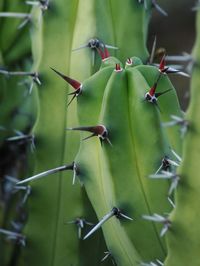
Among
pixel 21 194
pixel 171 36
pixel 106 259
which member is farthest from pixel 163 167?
pixel 171 36

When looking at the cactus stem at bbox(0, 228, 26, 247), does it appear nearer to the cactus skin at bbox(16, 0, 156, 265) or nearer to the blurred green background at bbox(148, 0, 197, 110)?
the cactus skin at bbox(16, 0, 156, 265)

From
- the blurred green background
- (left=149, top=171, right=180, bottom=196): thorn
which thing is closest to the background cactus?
(left=149, top=171, right=180, bottom=196): thorn

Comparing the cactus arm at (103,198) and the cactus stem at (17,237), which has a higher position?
the cactus arm at (103,198)

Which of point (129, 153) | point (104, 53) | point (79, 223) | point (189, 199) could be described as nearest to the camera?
point (189, 199)

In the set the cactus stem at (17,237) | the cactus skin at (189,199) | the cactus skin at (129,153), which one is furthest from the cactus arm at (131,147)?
the cactus stem at (17,237)

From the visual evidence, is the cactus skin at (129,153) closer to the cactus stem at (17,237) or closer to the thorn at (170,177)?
the thorn at (170,177)

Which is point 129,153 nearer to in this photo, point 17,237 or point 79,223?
point 79,223

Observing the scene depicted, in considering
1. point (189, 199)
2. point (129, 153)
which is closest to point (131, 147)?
point (129, 153)

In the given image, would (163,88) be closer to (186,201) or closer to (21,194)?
(186,201)
